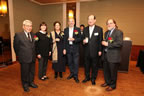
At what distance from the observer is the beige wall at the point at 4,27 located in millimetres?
4266

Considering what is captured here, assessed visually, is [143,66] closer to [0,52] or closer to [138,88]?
[138,88]

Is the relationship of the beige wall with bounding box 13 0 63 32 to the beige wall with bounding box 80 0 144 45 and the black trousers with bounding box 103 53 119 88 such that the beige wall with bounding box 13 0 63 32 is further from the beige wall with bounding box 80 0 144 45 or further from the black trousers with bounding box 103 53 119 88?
the black trousers with bounding box 103 53 119 88

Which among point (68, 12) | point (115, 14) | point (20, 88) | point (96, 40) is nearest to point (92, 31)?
point (96, 40)

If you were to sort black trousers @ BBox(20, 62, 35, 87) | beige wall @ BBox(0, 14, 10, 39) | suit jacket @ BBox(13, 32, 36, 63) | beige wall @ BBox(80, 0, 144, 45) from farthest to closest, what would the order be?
beige wall @ BBox(80, 0, 144, 45) → beige wall @ BBox(0, 14, 10, 39) → black trousers @ BBox(20, 62, 35, 87) → suit jacket @ BBox(13, 32, 36, 63)

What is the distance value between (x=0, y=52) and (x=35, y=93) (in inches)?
125

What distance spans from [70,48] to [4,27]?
3.39 metres

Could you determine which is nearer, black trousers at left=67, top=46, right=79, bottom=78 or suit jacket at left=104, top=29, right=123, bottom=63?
suit jacket at left=104, top=29, right=123, bottom=63

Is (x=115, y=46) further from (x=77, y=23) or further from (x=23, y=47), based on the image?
(x=77, y=23)

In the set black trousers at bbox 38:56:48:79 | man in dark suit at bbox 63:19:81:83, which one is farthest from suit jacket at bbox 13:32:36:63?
man in dark suit at bbox 63:19:81:83

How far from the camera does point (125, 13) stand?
5.34 m

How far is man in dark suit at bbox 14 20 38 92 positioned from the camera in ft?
7.00

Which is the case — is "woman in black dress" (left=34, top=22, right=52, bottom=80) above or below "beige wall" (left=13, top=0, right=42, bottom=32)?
below

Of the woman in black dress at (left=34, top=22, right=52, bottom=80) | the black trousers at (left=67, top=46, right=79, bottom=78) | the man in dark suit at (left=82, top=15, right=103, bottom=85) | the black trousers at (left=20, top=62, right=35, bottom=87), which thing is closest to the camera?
the black trousers at (left=20, top=62, right=35, bottom=87)

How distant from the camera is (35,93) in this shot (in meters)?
2.30
